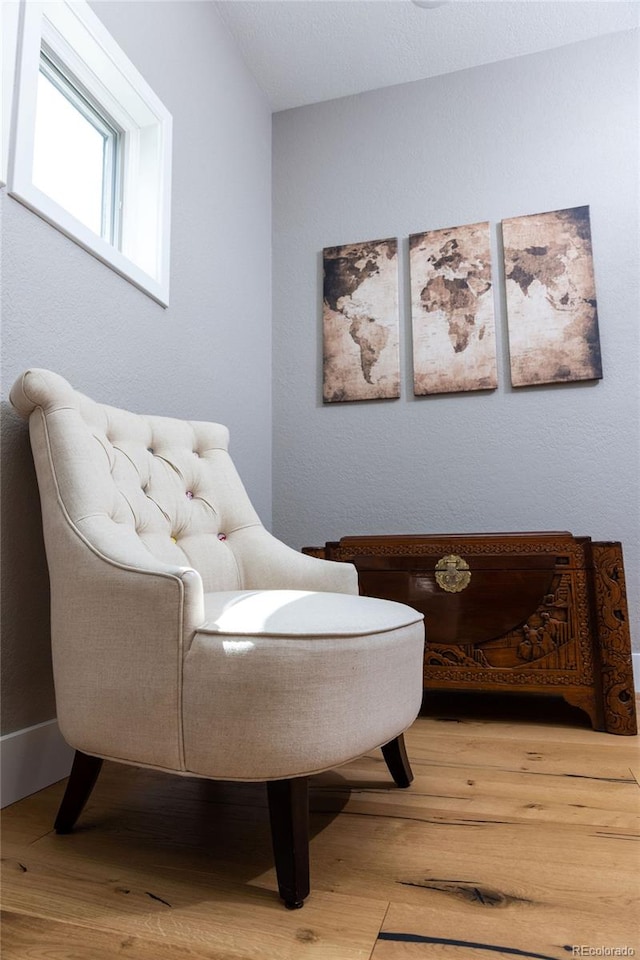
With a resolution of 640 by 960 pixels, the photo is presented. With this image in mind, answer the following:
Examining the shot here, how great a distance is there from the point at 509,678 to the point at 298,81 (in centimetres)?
272

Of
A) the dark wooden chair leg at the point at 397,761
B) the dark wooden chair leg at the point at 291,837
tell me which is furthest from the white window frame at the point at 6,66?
the dark wooden chair leg at the point at 397,761

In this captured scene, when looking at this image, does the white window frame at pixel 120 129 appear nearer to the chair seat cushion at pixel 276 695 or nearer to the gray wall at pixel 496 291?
the gray wall at pixel 496 291

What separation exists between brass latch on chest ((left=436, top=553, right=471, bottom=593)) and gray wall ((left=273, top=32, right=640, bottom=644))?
0.57m

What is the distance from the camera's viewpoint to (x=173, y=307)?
6.57 ft

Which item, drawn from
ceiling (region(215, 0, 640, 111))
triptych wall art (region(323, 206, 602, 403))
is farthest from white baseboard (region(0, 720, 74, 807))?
ceiling (region(215, 0, 640, 111))

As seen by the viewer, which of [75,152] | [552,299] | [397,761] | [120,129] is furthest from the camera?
[552,299]

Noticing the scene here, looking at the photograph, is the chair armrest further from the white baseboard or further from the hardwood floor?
the white baseboard

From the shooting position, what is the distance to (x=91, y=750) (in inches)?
39.2

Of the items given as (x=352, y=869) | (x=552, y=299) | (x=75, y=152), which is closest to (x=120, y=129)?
(x=75, y=152)

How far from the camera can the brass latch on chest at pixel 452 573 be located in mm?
1892

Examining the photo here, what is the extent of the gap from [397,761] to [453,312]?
186 cm

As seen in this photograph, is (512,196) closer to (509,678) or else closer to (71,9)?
(71,9)

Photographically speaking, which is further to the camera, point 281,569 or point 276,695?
point 281,569

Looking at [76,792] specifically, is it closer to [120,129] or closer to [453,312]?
[120,129]
